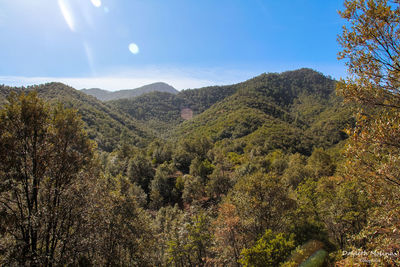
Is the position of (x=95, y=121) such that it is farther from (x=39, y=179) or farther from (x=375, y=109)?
(x=375, y=109)

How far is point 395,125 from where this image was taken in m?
5.09

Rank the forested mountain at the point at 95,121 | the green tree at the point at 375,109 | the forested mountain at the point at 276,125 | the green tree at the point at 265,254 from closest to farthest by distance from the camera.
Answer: the green tree at the point at 375,109 < the green tree at the point at 265,254 < the forested mountain at the point at 276,125 < the forested mountain at the point at 95,121

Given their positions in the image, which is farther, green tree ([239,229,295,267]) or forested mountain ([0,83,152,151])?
forested mountain ([0,83,152,151])

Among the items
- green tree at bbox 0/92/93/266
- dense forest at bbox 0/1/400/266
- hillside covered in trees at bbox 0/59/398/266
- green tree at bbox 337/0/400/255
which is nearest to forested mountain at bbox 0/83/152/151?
hillside covered in trees at bbox 0/59/398/266

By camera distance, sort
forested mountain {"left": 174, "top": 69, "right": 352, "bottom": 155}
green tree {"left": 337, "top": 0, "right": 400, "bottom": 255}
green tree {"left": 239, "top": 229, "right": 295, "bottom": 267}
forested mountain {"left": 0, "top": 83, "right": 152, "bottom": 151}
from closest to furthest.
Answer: green tree {"left": 337, "top": 0, "right": 400, "bottom": 255}
green tree {"left": 239, "top": 229, "right": 295, "bottom": 267}
forested mountain {"left": 174, "top": 69, "right": 352, "bottom": 155}
forested mountain {"left": 0, "top": 83, "right": 152, "bottom": 151}

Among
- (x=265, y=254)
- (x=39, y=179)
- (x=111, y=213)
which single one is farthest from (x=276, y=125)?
(x=39, y=179)

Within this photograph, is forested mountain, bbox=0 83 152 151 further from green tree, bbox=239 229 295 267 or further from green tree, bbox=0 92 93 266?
green tree, bbox=239 229 295 267

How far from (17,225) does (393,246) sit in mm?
13026

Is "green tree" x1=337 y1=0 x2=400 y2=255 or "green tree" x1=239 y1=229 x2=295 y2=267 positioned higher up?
"green tree" x1=337 y1=0 x2=400 y2=255

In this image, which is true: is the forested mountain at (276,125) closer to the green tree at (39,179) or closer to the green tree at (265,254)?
the green tree at (265,254)

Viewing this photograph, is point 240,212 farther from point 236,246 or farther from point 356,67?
point 356,67

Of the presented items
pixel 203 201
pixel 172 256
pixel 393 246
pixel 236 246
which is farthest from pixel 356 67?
pixel 203 201

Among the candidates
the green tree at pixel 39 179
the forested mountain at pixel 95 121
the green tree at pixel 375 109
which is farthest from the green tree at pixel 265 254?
the forested mountain at pixel 95 121

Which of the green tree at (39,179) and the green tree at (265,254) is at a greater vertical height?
the green tree at (39,179)
